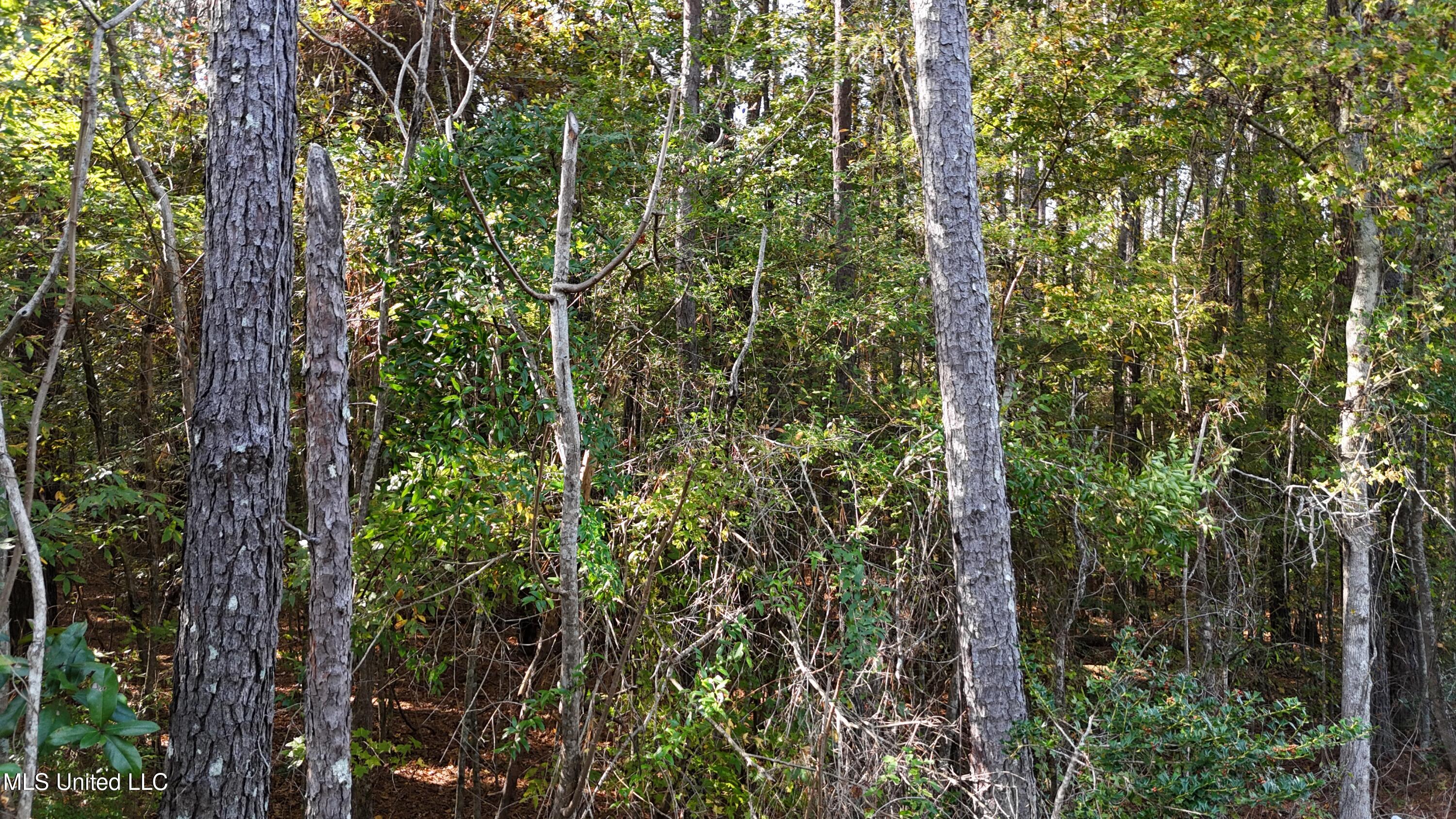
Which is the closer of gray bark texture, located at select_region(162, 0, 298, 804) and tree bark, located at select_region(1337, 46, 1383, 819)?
gray bark texture, located at select_region(162, 0, 298, 804)

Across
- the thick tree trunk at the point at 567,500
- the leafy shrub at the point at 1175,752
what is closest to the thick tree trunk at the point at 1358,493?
the leafy shrub at the point at 1175,752

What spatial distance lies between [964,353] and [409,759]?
6195mm

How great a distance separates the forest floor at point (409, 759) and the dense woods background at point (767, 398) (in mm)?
66

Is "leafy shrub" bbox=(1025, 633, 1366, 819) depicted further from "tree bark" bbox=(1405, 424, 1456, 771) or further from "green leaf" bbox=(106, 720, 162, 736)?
"tree bark" bbox=(1405, 424, 1456, 771)

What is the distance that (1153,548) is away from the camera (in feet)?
22.5

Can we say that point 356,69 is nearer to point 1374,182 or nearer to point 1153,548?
point 1153,548

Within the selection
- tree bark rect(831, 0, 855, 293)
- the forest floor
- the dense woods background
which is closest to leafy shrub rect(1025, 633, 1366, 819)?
the dense woods background

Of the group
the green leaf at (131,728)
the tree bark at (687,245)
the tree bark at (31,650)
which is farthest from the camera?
the tree bark at (687,245)

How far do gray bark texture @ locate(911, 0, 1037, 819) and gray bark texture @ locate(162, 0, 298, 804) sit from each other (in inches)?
145

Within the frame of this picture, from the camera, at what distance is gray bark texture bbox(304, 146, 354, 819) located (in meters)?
3.92

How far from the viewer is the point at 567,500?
470 cm

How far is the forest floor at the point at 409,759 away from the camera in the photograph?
668 cm

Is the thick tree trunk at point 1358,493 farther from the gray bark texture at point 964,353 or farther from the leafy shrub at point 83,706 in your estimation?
the leafy shrub at point 83,706

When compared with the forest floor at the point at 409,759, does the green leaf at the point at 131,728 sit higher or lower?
higher
